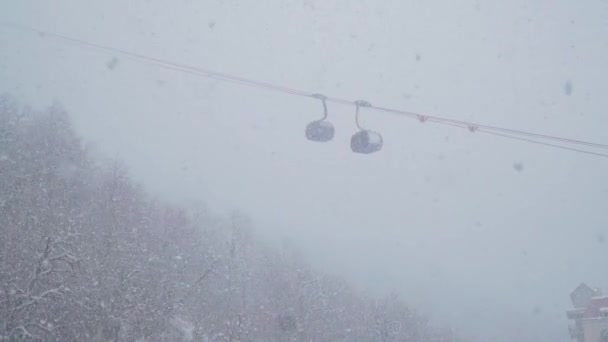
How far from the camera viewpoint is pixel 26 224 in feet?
64.0

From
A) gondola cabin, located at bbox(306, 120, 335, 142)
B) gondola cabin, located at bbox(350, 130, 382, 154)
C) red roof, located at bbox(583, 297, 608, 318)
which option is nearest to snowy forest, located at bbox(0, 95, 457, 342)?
gondola cabin, located at bbox(306, 120, 335, 142)

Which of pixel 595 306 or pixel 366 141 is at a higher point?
pixel 366 141

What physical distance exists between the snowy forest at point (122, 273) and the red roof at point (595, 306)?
12754 millimetres

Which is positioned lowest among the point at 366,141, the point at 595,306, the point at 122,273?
the point at 595,306

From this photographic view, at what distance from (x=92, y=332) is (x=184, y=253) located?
16.2 metres

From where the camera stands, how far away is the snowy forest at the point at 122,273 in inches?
555

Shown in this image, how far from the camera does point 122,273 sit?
56.4 feet

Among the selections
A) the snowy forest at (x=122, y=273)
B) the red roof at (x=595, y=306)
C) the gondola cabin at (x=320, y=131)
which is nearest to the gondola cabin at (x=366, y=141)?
the gondola cabin at (x=320, y=131)

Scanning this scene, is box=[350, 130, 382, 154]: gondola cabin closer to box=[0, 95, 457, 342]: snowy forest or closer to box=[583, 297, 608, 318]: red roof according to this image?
box=[0, 95, 457, 342]: snowy forest

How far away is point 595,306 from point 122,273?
29.5m

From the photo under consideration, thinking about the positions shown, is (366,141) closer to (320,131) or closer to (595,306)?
(320,131)

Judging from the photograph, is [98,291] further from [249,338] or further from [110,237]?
[249,338]

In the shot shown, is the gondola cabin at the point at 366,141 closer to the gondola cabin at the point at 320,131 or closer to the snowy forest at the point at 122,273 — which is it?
the gondola cabin at the point at 320,131

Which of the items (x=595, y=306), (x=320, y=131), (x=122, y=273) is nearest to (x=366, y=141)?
(x=320, y=131)
